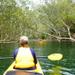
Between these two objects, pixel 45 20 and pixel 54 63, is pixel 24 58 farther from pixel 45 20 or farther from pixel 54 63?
pixel 45 20

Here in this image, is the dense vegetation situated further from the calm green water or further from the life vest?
the life vest

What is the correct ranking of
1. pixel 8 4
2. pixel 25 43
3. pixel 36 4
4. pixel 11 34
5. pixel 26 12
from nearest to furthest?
1. pixel 25 43
2. pixel 8 4
3. pixel 11 34
4. pixel 26 12
5. pixel 36 4

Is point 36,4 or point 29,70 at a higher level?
point 36,4

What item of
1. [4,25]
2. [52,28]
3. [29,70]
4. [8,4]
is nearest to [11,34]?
[4,25]

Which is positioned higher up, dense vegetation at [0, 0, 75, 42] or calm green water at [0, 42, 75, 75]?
dense vegetation at [0, 0, 75, 42]

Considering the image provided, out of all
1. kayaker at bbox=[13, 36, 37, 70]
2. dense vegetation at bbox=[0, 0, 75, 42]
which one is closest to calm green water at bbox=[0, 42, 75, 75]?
kayaker at bbox=[13, 36, 37, 70]

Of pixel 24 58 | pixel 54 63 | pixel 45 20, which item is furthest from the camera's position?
pixel 45 20

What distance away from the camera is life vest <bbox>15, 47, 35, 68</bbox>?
30.3 feet

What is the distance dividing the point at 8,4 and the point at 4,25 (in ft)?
10.8

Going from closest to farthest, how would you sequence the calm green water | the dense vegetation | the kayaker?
1. the kayaker
2. the calm green water
3. the dense vegetation

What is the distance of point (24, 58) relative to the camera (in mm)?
9258

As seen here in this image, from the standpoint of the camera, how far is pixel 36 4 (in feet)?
173

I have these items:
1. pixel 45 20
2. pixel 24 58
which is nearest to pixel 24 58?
pixel 24 58

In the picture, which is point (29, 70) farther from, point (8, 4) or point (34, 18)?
point (34, 18)
